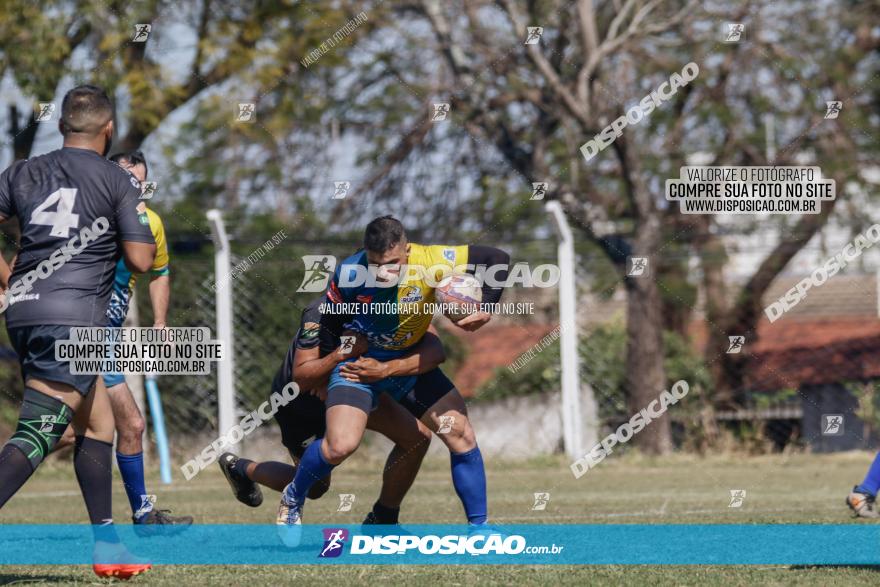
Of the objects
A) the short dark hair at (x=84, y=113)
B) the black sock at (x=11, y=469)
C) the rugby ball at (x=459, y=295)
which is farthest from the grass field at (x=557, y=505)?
the short dark hair at (x=84, y=113)

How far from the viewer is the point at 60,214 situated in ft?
17.8

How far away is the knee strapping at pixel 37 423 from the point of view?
537 cm

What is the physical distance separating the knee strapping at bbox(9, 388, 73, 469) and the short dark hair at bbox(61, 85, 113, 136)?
117 cm

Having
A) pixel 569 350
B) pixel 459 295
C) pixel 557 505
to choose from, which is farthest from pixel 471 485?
pixel 569 350

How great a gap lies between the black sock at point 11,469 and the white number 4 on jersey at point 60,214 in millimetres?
937

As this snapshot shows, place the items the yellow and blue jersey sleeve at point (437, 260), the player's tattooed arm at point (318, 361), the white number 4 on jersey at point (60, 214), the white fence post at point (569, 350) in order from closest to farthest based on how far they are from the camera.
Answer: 1. the white number 4 on jersey at point (60, 214)
2. the yellow and blue jersey sleeve at point (437, 260)
3. the player's tattooed arm at point (318, 361)
4. the white fence post at point (569, 350)

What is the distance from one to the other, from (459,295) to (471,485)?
1039 millimetres

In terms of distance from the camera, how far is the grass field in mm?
5723

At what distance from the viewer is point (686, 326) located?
63.2 feet

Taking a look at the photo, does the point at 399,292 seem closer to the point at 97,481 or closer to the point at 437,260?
the point at 437,260

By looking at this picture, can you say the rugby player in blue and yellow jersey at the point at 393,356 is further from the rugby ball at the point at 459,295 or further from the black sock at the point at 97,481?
the black sock at the point at 97,481

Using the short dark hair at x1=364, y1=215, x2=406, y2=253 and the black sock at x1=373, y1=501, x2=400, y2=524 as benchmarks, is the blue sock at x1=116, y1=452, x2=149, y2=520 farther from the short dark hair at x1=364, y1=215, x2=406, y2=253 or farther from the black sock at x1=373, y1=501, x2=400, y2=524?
the short dark hair at x1=364, y1=215, x2=406, y2=253

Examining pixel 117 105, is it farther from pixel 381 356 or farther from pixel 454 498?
pixel 381 356

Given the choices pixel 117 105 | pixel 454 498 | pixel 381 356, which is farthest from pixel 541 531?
pixel 117 105
